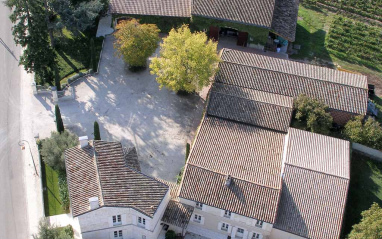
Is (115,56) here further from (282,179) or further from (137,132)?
(282,179)

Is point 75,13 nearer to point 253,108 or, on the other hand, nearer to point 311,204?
point 253,108

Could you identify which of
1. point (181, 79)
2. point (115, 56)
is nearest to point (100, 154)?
point (181, 79)

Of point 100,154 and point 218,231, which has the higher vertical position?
point 100,154

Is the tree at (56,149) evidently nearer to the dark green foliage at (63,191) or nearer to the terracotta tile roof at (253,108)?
the dark green foliage at (63,191)

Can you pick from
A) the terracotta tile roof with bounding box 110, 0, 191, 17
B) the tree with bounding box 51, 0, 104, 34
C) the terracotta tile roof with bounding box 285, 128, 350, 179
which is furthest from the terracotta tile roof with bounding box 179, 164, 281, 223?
the terracotta tile roof with bounding box 110, 0, 191, 17

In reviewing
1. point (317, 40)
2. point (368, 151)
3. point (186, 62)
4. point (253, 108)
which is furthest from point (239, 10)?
point (368, 151)

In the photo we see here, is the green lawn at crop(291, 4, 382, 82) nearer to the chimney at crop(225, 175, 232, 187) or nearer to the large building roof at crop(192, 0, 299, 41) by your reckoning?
the large building roof at crop(192, 0, 299, 41)
